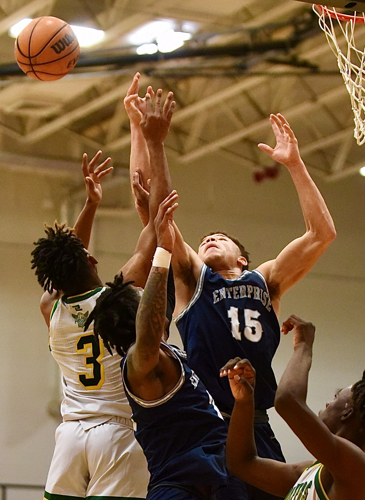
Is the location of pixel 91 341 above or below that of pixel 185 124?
below

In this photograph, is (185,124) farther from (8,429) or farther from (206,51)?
(8,429)

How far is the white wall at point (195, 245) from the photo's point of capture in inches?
497

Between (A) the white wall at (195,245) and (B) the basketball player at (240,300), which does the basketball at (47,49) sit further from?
(A) the white wall at (195,245)

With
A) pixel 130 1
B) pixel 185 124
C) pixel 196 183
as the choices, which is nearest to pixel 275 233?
pixel 196 183

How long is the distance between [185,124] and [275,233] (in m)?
2.76

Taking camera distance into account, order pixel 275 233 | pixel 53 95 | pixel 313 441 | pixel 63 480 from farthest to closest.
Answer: pixel 275 233 < pixel 53 95 < pixel 63 480 < pixel 313 441

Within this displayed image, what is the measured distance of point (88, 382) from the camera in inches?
163

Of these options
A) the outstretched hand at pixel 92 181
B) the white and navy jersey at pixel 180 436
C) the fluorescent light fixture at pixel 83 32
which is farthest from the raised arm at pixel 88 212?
the fluorescent light fixture at pixel 83 32

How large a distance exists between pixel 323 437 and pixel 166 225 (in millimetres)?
1291

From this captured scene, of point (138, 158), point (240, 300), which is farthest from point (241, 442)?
point (138, 158)

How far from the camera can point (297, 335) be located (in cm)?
314

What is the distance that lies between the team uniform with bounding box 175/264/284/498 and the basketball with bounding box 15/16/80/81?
1939 millimetres

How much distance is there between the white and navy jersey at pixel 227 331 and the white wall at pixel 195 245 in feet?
28.8

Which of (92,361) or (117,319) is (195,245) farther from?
(117,319)
